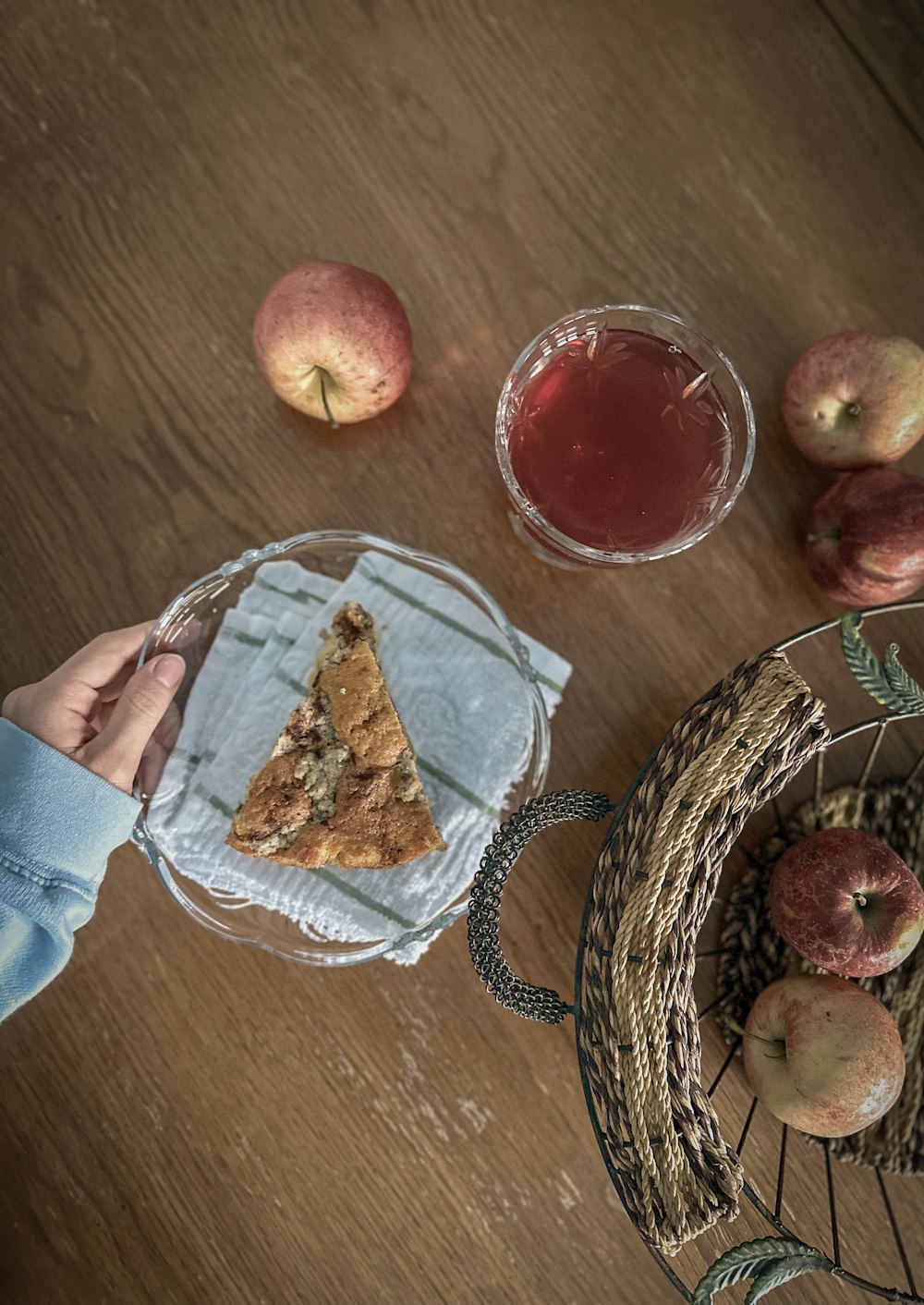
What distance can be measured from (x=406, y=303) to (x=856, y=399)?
0.54 meters

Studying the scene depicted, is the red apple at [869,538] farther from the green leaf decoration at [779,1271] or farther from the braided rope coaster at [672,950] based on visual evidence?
the green leaf decoration at [779,1271]

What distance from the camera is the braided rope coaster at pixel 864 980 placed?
0.98m

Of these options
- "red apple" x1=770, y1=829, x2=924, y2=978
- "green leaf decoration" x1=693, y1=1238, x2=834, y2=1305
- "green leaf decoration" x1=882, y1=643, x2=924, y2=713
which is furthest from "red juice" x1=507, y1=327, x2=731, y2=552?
"green leaf decoration" x1=693, y1=1238, x2=834, y2=1305

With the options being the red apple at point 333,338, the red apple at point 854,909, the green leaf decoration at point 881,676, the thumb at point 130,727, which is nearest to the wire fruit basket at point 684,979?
the green leaf decoration at point 881,676

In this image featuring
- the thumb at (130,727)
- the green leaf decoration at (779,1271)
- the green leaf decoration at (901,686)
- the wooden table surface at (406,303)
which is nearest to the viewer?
the green leaf decoration at (779,1271)

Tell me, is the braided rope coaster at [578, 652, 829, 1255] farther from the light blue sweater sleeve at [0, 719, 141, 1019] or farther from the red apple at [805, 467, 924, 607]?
the light blue sweater sleeve at [0, 719, 141, 1019]

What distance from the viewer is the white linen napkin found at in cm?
102

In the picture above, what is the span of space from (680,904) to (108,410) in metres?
0.86

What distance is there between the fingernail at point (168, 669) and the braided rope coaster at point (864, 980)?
2.21ft

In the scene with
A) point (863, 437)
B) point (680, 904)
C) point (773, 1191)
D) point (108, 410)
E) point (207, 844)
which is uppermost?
point (108, 410)

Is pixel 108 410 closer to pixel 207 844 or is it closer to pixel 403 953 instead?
pixel 207 844

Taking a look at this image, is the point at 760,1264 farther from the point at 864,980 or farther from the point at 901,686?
the point at 901,686

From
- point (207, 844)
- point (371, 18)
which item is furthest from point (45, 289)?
point (207, 844)

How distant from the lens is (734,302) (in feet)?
3.62
